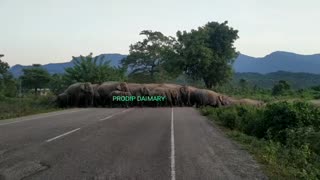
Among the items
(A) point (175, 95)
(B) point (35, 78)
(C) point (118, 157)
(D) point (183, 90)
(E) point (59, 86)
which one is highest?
(B) point (35, 78)

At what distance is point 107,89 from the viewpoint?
47.6 metres

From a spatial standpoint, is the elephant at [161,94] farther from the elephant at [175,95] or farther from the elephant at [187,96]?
the elephant at [187,96]

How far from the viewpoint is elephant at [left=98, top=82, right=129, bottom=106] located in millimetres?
47344

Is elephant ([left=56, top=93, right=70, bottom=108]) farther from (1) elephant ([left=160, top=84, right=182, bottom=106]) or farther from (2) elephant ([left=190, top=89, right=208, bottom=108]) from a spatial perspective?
(2) elephant ([left=190, top=89, right=208, bottom=108])

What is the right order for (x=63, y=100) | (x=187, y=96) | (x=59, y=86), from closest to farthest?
(x=63, y=100) < (x=187, y=96) < (x=59, y=86)

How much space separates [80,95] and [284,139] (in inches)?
1248

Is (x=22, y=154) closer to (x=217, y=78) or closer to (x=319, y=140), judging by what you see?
(x=319, y=140)

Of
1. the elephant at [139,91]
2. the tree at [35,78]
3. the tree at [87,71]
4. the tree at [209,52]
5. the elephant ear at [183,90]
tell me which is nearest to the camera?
the elephant at [139,91]

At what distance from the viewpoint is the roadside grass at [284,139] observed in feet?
35.7

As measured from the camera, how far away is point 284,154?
13.0 m

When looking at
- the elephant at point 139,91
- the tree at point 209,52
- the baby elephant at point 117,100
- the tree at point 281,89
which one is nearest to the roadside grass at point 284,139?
the baby elephant at point 117,100

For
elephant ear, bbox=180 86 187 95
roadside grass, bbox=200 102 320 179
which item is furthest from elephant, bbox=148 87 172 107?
roadside grass, bbox=200 102 320 179

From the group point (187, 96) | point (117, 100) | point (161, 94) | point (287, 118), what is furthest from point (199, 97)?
point (287, 118)

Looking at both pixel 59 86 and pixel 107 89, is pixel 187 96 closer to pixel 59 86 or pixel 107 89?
pixel 107 89
